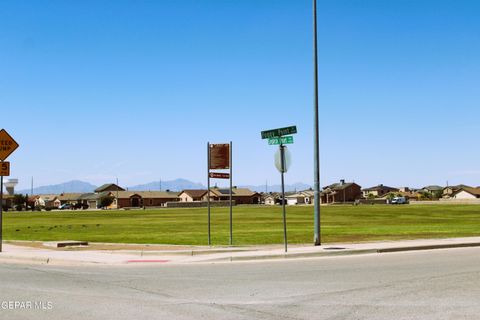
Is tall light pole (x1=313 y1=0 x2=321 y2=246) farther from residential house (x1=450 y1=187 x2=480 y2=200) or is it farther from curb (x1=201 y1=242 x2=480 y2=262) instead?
residential house (x1=450 y1=187 x2=480 y2=200)

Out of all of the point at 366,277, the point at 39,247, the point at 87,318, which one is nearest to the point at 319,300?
the point at 366,277

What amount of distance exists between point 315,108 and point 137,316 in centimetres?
1211

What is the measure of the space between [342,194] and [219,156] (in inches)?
6688

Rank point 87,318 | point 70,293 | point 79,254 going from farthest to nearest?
point 79,254
point 70,293
point 87,318

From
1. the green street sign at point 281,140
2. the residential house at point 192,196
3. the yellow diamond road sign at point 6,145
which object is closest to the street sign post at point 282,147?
the green street sign at point 281,140

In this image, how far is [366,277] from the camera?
11820 millimetres

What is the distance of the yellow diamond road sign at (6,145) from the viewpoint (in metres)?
18.9

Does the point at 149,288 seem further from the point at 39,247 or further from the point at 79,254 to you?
the point at 39,247

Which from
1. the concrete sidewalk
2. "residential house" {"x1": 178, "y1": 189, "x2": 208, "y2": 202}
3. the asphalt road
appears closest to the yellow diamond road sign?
the concrete sidewalk

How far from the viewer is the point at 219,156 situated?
66.3ft

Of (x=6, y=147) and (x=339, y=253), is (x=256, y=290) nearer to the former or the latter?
(x=339, y=253)

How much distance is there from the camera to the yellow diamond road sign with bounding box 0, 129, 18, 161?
62.1ft

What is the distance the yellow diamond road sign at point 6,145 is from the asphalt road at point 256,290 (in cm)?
526

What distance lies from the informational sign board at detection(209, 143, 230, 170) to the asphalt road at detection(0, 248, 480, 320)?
19.5 ft
